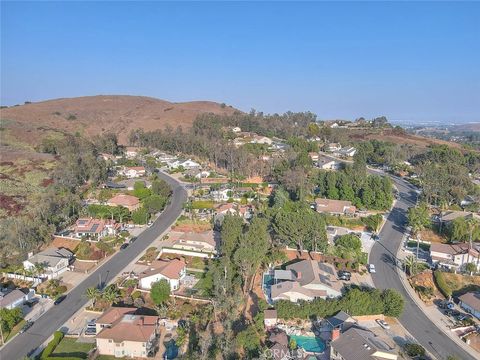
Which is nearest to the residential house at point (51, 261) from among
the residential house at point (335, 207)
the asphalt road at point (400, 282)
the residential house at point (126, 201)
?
the residential house at point (126, 201)

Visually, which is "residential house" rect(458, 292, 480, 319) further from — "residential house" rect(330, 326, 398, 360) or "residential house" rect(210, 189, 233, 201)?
"residential house" rect(210, 189, 233, 201)

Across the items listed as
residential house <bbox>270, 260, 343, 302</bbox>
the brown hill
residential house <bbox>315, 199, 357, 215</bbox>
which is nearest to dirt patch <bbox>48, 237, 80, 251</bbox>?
residential house <bbox>270, 260, 343, 302</bbox>

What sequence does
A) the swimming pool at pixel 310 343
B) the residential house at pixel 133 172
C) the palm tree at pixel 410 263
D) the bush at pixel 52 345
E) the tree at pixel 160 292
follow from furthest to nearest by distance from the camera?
the residential house at pixel 133 172
the palm tree at pixel 410 263
the tree at pixel 160 292
the swimming pool at pixel 310 343
the bush at pixel 52 345

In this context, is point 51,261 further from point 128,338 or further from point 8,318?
point 128,338

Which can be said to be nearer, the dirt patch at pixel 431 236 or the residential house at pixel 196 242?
the residential house at pixel 196 242

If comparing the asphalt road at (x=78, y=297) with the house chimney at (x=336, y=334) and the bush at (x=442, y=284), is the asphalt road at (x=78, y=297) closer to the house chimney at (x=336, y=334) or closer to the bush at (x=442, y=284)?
the house chimney at (x=336, y=334)

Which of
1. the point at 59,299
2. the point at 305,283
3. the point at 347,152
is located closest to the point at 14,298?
the point at 59,299
